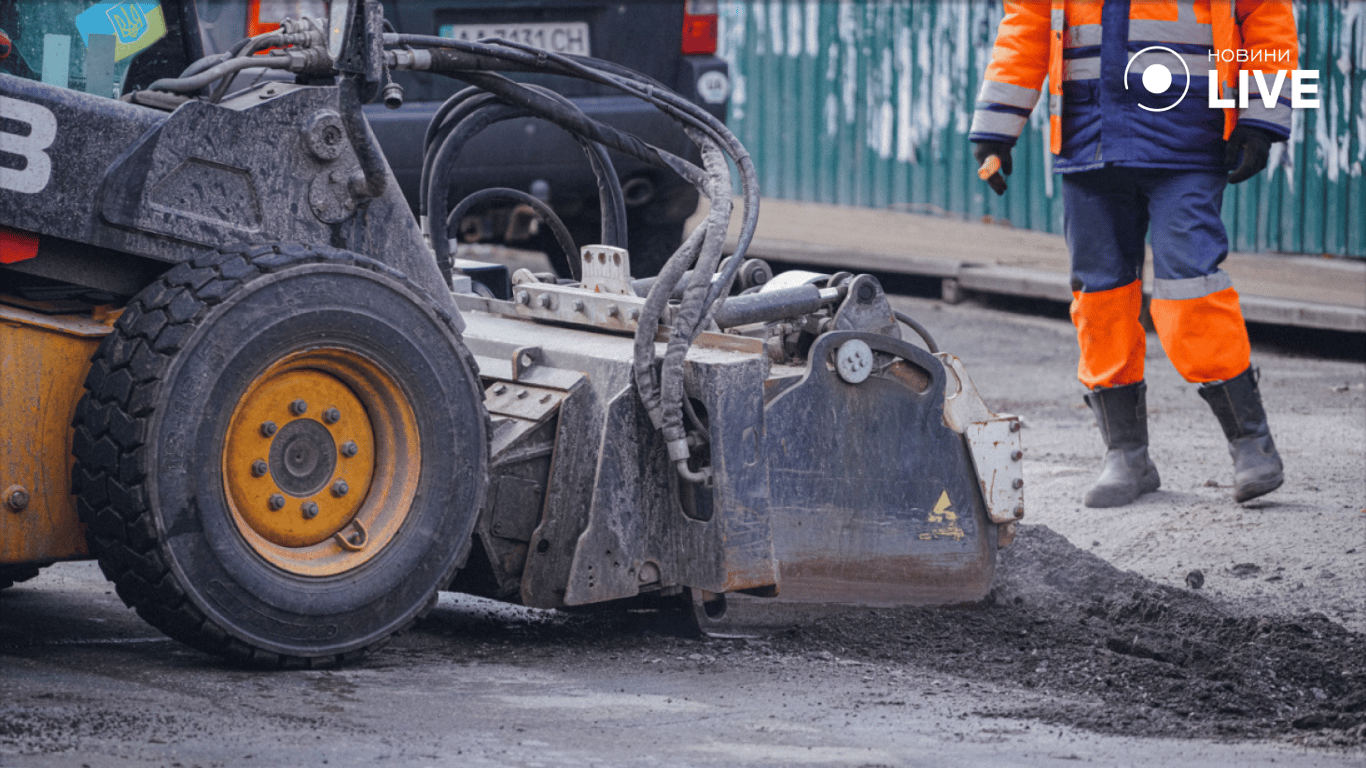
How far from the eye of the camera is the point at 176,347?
116 inches

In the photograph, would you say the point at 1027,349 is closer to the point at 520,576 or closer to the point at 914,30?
the point at 914,30

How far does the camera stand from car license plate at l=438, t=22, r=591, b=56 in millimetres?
6566

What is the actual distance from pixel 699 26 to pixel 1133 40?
2627 millimetres

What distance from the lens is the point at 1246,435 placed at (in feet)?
15.8

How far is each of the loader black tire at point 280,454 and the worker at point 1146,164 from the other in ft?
7.50

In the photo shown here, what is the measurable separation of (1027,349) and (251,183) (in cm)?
548

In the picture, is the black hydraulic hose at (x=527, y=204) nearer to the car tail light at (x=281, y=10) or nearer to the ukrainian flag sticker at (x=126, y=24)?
the ukrainian flag sticker at (x=126, y=24)

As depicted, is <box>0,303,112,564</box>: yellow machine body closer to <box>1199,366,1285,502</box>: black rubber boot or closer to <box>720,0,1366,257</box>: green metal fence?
<box>1199,366,1285,502</box>: black rubber boot

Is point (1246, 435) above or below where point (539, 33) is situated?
below

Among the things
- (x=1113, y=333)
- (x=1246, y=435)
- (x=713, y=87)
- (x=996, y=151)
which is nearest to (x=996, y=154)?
(x=996, y=151)

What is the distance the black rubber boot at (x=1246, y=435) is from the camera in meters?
4.76

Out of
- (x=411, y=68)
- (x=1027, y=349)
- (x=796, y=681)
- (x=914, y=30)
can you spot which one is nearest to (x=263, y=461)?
(x=411, y=68)

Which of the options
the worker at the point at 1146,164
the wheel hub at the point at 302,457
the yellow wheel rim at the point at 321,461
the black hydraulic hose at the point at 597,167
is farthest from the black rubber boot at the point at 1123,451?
the wheel hub at the point at 302,457

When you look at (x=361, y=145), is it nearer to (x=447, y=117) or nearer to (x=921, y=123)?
(x=447, y=117)
